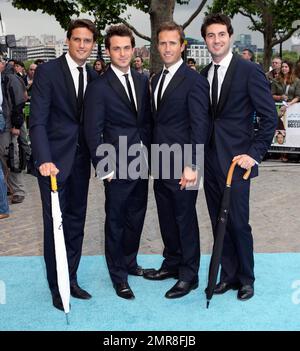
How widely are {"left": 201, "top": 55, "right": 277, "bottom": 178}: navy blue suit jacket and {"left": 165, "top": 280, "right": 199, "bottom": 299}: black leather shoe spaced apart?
1.03m

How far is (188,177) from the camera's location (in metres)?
4.07

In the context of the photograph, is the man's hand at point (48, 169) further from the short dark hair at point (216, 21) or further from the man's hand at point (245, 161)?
the short dark hair at point (216, 21)

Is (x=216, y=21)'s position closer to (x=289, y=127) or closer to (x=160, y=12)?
(x=289, y=127)

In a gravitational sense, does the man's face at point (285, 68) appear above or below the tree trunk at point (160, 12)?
below

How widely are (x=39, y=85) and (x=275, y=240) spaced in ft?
10.5

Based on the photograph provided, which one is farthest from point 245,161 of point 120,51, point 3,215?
point 3,215

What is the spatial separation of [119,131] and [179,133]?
48 centimetres

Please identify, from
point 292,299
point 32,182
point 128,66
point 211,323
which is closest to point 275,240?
point 292,299

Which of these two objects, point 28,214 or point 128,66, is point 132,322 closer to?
point 128,66

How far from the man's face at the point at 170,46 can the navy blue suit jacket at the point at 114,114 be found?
0.30m

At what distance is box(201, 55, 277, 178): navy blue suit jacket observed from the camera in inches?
155

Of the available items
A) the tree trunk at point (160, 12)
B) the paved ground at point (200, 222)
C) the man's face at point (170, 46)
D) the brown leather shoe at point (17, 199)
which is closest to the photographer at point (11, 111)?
the brown leather shoe at point (17, 199)

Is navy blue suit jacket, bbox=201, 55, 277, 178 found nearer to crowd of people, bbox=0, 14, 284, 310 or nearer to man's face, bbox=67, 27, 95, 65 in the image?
crowd of people, bbox=0, 14, 284, 310

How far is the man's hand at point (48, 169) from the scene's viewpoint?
12.7ft
